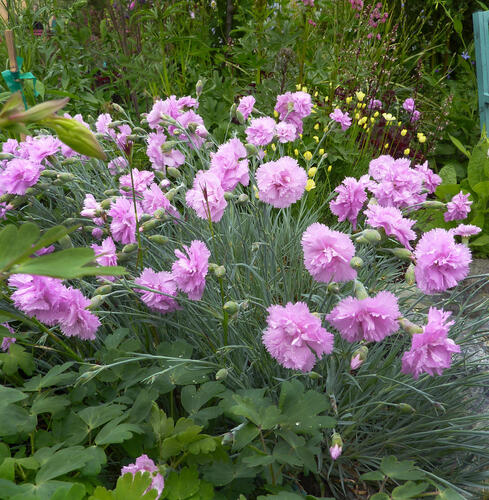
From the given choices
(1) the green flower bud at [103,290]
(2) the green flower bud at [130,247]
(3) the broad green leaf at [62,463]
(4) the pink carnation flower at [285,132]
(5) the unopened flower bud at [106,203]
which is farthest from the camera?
(4) the pink carnation flower at [285,132]

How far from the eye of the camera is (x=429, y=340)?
1047 mm

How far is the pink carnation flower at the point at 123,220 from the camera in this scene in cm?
138

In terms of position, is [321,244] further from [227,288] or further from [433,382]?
[433,382]

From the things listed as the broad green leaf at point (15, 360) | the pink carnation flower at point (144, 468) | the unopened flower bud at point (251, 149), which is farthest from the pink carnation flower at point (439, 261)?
the broad green leaf at point (15, 360)

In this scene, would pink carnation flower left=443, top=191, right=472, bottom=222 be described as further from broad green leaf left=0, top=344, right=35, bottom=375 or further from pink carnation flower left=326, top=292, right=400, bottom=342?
broad green leaf left=0, top=344, right=35, bottom=375

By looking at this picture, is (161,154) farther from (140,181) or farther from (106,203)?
(106,203)

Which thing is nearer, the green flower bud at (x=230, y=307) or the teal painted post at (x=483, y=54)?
the green flower bud at (x=230, y=307)

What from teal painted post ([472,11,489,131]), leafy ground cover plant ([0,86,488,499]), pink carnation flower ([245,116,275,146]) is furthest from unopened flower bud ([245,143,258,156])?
teal painted post ([472,11,489,131])

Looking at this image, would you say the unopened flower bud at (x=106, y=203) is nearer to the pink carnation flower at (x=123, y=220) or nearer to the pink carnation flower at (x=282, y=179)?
the pink carnation flower at (x=123, y=220)

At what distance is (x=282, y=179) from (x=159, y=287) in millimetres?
402

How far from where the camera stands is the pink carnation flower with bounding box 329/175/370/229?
1.39 m

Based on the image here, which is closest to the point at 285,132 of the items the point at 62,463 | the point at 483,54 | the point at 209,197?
the point at 209,197

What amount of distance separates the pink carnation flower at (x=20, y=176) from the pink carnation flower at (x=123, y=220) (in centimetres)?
32

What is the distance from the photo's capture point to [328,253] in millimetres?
1015
